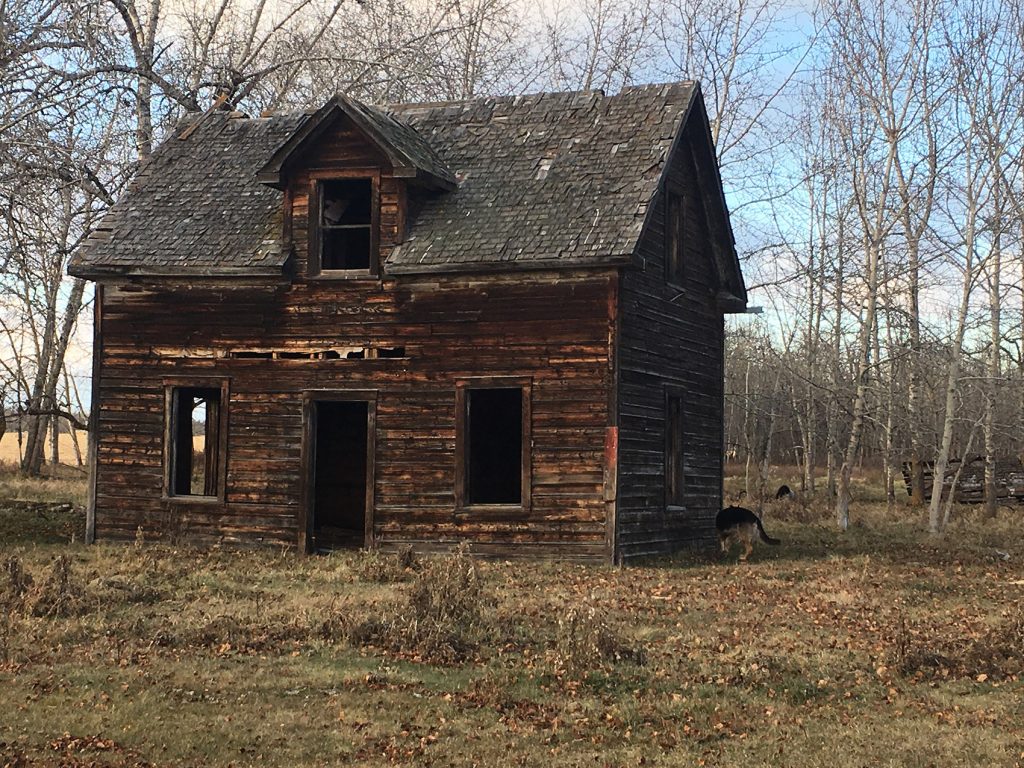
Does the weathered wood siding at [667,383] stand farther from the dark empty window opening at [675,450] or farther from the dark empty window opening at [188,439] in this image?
the dark empty window opening at [188,439]

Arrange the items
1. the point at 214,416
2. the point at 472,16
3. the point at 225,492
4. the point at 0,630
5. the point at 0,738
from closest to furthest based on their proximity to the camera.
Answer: the point at 0,738 → the point at 0,630 → the point at 225,492 → the point at 214,416 → the point at 472,16

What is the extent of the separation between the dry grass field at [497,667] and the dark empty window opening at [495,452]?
5.68m

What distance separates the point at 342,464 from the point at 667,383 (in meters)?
6.42

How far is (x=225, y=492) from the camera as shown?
20.0m

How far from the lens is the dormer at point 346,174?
19.5 m

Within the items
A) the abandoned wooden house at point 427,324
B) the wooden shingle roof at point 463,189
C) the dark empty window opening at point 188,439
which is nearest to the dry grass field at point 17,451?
the dark empty window opening at point 188,439

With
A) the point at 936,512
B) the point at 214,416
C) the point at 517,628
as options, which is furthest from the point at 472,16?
the point at 517,628

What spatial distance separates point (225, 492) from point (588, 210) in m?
7.26

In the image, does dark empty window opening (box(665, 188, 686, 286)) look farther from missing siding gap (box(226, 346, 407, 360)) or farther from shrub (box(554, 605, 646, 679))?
shrub (box(554, 605, 646, 679))

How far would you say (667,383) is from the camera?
20531 millimetres

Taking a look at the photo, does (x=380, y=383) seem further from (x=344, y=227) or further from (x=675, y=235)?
(x=675, y=235)

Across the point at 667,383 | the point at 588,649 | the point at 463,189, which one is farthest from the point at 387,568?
the point at 463,189

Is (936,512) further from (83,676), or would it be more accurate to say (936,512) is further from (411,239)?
(83,676)

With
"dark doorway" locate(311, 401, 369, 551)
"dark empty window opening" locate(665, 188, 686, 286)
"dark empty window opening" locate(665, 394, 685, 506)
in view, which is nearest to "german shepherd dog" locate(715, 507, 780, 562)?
"dark empty window opening" locate(665, 394, 685, 506)
